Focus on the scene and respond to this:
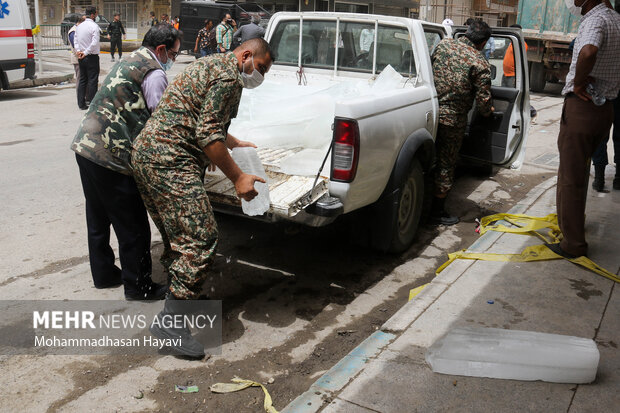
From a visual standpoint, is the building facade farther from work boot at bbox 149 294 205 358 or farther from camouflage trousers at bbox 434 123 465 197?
work boot at bbox 149 294 205 358

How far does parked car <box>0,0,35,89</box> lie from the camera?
12.3 m

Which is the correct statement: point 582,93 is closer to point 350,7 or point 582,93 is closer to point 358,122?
point 358,122

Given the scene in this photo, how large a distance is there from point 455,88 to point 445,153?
0.60 metres

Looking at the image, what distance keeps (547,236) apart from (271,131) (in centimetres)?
257

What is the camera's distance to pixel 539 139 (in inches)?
419

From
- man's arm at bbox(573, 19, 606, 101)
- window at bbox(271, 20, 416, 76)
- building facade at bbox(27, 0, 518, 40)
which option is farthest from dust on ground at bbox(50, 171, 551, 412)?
building facade at bbox(27, 0, 518, 40)

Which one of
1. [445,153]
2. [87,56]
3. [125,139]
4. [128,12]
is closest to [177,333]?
[125,139]

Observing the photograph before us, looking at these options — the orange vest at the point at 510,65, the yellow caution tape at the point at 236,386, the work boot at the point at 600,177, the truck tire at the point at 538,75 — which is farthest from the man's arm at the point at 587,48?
the truck tire at the point at 538,75

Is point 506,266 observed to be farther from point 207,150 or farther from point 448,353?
point 207,150

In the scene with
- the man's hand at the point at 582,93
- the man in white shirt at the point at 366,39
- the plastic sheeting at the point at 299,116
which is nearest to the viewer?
the man's hand at the point at 582,93

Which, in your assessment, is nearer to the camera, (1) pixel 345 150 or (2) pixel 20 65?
(1) pixel 345 150

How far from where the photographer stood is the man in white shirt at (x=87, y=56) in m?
12.2

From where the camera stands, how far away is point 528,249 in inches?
197

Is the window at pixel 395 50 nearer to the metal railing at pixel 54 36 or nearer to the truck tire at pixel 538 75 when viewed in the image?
the truck tire at pixel 538 75
